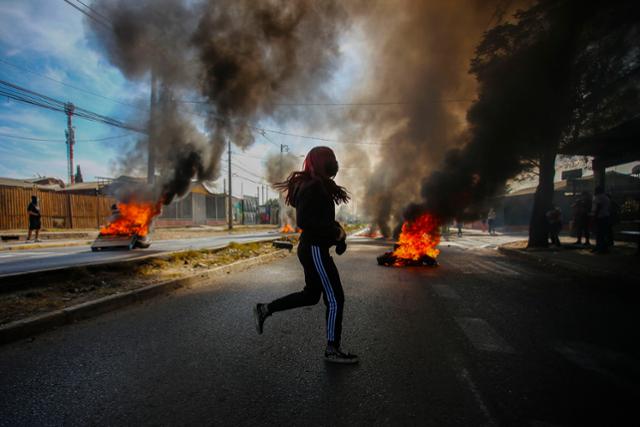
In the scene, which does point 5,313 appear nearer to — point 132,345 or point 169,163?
point 132,345

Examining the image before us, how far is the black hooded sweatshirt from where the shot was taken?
2805mm

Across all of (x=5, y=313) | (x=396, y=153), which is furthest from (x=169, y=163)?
(x=5, y=313)

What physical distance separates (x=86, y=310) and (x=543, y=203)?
13.3 meters

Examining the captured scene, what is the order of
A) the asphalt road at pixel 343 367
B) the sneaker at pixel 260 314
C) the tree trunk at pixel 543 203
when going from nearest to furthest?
1. the asphalt road at pixel 343 367
2. the sneaker at pixel 260 314
3. the tree trunk at pixel 543 203

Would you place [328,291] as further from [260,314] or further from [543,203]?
[543,203]

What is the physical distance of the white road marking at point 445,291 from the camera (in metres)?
5.07

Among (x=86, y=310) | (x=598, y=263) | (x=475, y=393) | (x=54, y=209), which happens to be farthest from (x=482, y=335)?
(x=54, y=209)

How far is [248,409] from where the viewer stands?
2.05 metres

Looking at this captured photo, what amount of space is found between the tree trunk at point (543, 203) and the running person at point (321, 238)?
11.6 meters

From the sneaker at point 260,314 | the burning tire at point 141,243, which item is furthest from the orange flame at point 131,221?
the sneaker at point 260,314

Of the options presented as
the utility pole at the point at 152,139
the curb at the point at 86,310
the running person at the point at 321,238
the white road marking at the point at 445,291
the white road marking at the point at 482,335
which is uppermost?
the utility pole at the point at 152,139

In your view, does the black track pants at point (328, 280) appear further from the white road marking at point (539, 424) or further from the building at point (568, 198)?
the building at point (568, 198)

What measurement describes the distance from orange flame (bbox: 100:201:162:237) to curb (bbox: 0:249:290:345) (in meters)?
6.26

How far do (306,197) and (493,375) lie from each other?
1927 millimetres
